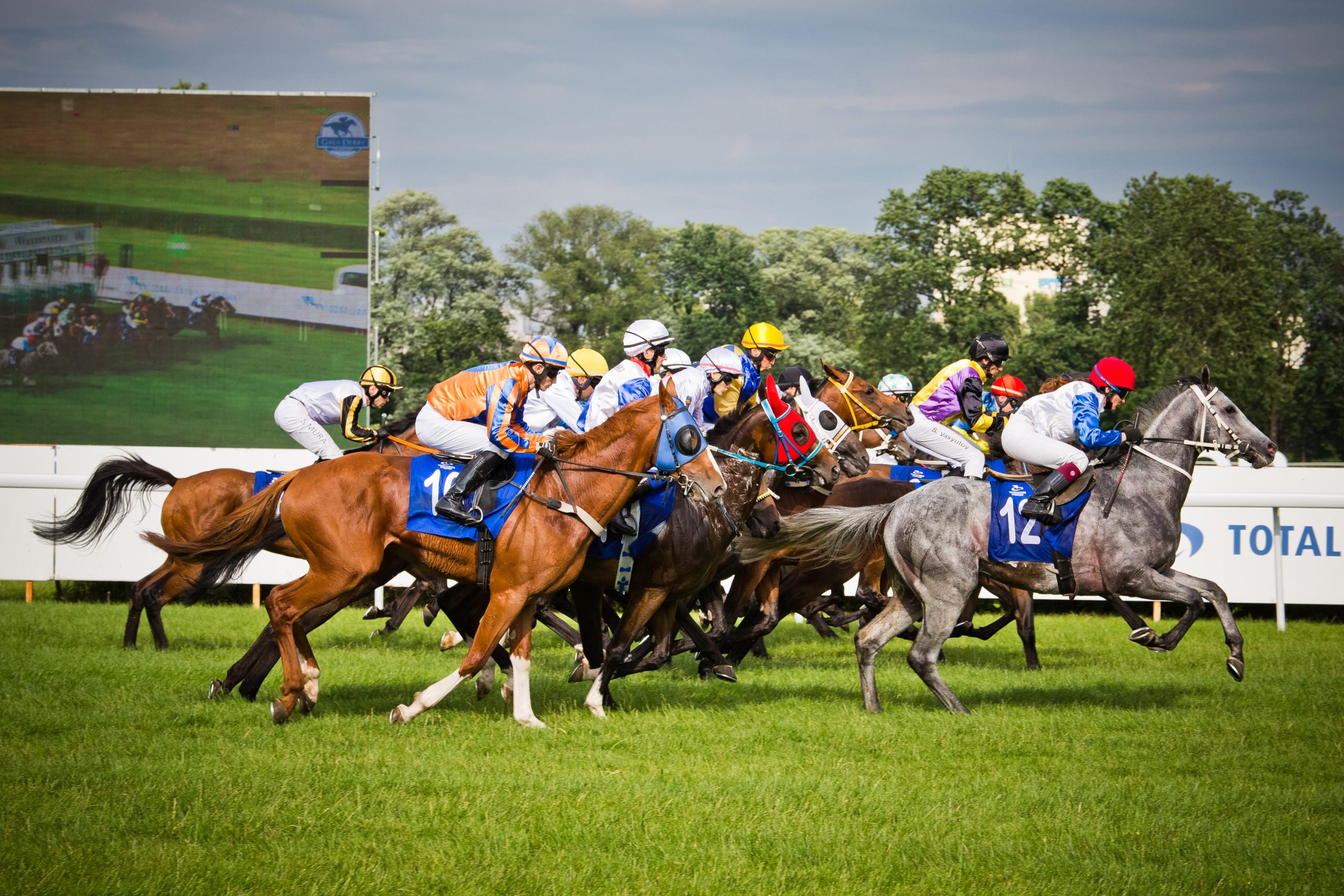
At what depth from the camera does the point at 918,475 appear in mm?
9938

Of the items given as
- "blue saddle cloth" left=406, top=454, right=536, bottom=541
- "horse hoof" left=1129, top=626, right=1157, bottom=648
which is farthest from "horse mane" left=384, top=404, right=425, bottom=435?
"horse hoof" left=1129, top=626, right=1157, bottom=648

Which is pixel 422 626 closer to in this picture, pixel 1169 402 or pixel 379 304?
pixel 1169 402

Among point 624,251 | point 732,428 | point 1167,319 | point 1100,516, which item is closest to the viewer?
point 1100,516

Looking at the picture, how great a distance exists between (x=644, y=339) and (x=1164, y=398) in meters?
3.39

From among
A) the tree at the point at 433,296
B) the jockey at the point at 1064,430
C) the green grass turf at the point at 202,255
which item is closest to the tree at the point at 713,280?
the tree at the point at 433,296

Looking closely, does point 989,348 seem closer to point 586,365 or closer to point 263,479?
point 586,365

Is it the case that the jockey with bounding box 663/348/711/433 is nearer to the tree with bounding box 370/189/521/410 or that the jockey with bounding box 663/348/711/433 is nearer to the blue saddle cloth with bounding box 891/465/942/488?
the blue saddle cloth with bounding box 891/465/942/488

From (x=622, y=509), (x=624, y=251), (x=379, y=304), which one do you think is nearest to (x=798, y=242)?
(x=624, y=251)

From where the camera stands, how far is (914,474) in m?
9.95

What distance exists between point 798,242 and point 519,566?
192 feet

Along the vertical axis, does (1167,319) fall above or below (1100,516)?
above

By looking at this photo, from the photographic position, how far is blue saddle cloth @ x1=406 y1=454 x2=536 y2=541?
22.4 feet

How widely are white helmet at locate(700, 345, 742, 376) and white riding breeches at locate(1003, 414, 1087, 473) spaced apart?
1807 mm

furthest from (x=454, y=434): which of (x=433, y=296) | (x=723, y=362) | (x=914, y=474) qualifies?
(x=433, y=296)
